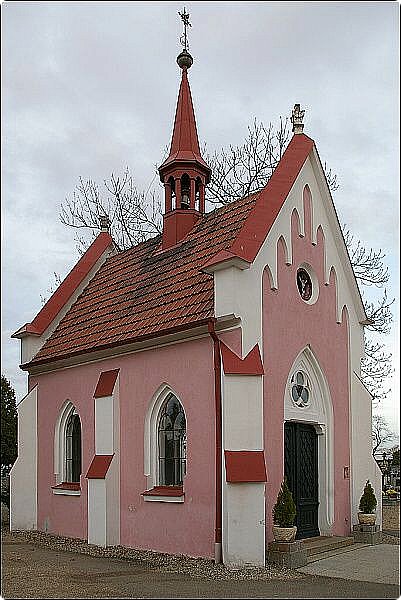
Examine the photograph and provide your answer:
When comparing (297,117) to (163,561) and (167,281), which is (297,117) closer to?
(167,281)

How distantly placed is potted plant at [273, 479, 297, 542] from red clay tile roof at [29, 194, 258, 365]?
3.51m

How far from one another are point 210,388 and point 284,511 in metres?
2.57

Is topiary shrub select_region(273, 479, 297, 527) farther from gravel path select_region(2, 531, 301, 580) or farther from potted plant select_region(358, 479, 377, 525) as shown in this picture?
potted plant select_region(358, 479, 377, 525)

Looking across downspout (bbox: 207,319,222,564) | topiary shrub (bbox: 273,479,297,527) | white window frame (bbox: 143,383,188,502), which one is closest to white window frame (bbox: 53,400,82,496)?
white window frame (bbox: 143,383,188,502)

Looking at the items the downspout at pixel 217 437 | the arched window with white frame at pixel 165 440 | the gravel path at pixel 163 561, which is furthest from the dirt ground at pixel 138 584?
the arched window with white frame at pixel 165 440

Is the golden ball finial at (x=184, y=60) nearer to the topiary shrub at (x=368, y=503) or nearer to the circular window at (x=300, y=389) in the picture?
the circular window at (x=300, y=389)

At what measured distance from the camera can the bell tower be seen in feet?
63.5

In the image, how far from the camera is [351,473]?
54.4 feet

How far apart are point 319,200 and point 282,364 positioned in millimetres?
4168

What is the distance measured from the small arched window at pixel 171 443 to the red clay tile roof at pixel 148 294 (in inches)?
63.6

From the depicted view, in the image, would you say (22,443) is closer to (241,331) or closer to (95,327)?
(95,327)

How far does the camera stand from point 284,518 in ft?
43.7

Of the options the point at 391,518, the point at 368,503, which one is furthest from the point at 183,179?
the point at 391,518

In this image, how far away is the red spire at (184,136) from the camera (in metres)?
20.1
